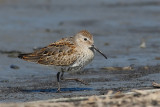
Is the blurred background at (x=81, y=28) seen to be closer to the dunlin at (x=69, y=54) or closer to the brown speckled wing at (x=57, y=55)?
the brown speckled wing at (x=57, y=55)

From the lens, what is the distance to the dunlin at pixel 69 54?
30.2 ft

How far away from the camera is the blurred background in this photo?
11.9 meters

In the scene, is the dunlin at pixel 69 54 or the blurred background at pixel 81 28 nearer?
the dunlin at pixel 69 54

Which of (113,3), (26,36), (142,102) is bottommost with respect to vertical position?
(142,102)

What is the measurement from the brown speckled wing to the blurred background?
0.71 meters

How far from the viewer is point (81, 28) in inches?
628

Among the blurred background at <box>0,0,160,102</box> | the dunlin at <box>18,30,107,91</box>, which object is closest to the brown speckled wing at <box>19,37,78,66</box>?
the dunlin at <box>18,30,107,91</box>

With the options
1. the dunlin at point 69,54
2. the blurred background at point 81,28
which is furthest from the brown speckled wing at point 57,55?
the blurred background at point 81,28

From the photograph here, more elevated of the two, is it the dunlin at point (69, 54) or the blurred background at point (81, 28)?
the blurred background at point (81, 28)

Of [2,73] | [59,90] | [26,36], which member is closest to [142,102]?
[59,90]

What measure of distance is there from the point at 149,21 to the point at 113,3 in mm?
3041

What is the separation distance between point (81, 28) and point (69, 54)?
672 cm

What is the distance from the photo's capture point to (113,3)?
19859 millimetres

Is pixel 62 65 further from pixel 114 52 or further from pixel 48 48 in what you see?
pixel 114 52
